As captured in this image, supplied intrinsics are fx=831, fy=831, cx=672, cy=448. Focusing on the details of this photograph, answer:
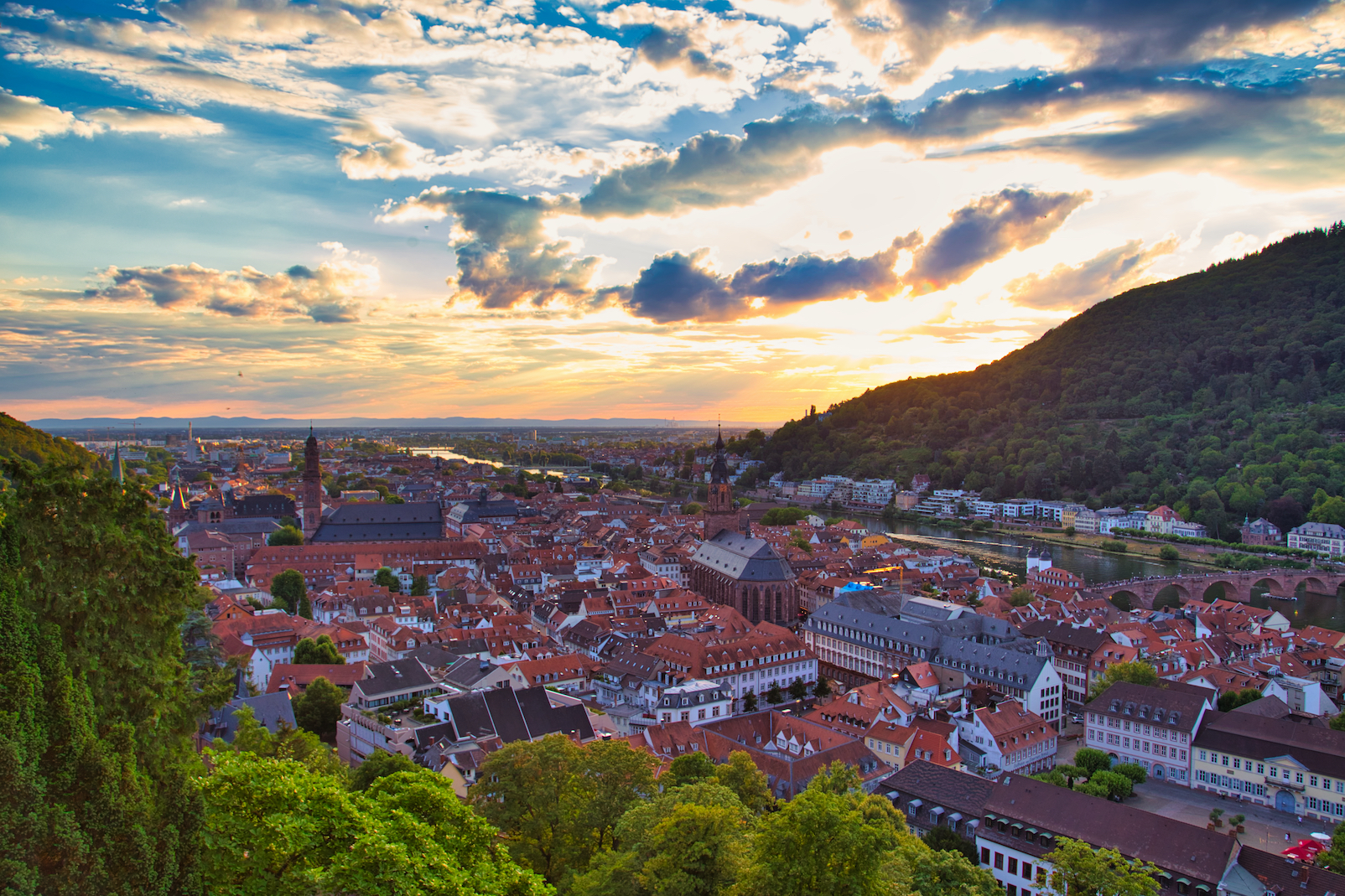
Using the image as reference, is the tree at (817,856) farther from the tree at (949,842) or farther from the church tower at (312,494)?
the church tower at (312,494)

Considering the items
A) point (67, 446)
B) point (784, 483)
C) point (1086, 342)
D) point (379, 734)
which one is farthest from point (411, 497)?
point (1086, 342)

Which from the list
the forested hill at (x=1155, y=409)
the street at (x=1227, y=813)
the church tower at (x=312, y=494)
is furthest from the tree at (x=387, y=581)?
the forested hill at (x=1155, y=409)

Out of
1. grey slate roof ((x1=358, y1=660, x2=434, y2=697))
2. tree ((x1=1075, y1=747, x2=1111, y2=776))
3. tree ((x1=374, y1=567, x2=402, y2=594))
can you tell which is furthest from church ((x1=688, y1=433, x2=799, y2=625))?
tree ((x1=1075, y1=747, x2=1111, y2=776))

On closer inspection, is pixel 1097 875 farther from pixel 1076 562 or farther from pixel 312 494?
pixel 312 494

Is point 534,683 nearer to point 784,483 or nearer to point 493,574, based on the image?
point 493,574

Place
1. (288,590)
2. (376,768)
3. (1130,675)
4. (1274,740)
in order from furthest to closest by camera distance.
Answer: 1. (288,590)
2. (1130,675)
3. (1274,740)
4. (376,768)

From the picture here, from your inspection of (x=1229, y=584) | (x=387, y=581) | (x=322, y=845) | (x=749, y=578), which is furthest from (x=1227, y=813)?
(x=387, y=581)
